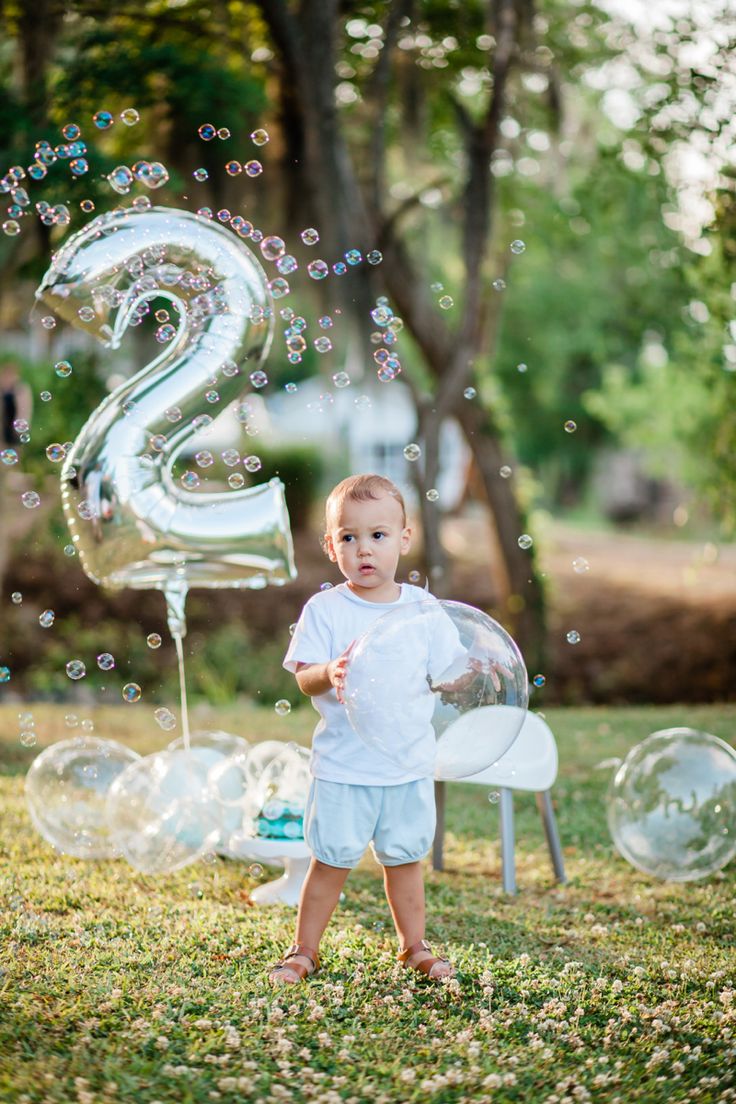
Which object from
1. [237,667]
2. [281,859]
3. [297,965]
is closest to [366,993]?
[297,965]

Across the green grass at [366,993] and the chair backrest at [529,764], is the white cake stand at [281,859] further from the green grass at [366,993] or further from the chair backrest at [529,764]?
the chair backrest at [529,764]

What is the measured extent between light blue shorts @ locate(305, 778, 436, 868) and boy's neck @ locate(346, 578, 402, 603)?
0.52 meters

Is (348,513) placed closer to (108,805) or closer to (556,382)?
(108,805)

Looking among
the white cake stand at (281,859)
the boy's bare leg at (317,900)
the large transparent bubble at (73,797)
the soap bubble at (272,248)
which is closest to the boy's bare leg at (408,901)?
the boy's bare leg at (317,900)

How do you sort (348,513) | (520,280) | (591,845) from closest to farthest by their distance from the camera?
1. (348,513)
2. (591,845)
3. (520,280)

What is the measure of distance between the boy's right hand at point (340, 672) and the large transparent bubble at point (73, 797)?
1.61 metres

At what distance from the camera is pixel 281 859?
166 inches

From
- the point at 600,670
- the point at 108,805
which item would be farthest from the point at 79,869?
the point at 600,670

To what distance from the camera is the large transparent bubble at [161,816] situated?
4.23m

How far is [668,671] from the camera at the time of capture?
454 inches

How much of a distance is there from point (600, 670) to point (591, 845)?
653cm

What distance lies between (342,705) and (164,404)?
52.2 inches

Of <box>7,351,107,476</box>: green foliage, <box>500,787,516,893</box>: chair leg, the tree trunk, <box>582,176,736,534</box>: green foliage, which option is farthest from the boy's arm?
the tree trunk

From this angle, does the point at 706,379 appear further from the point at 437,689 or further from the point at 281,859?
the point at 437,689
